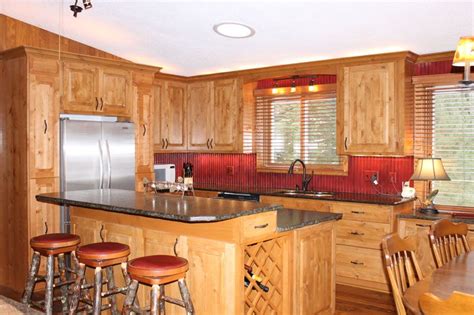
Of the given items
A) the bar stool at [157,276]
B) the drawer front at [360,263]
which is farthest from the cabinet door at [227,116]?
the bar stool at [157,276]

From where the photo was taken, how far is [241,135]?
5941 mm

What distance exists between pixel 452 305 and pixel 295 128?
448cm

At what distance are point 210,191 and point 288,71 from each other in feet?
5.70

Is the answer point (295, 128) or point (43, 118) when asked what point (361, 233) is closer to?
point (295, 128)

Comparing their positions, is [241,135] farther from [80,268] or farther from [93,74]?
[80,268]

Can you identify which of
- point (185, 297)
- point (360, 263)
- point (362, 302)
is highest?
point (185, 297)

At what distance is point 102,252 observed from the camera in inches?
121

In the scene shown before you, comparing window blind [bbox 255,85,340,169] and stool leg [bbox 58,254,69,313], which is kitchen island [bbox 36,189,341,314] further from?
window blind [bbox 255,85,340,169]

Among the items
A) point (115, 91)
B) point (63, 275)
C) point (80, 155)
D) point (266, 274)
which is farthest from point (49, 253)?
point (115, 91)

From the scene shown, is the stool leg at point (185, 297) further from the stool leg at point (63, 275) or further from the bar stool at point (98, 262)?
the stool leg at point (63, 275)

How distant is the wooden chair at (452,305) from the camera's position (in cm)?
143

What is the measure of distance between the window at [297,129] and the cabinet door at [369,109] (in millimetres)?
454

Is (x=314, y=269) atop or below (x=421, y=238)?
below

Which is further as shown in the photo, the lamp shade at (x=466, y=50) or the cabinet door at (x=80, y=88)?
the cabinet door at (x=80, y=88)
